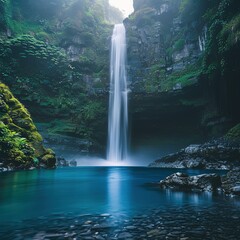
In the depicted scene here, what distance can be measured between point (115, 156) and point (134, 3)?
33.2 metres

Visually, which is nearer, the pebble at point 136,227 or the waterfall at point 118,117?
the pebble at point 136,227

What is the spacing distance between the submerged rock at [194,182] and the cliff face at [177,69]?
21045 mm

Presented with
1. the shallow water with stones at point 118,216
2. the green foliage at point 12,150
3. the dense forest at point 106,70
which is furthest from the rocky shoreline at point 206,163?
the green foliage at point 12,150

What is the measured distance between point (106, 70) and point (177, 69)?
12.5 meters

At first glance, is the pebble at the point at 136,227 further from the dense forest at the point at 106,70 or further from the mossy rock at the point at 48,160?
the dense forest at the point at 106,70

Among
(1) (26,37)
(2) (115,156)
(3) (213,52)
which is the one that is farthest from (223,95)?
(1) (26,37)

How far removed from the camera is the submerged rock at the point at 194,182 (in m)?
11.7

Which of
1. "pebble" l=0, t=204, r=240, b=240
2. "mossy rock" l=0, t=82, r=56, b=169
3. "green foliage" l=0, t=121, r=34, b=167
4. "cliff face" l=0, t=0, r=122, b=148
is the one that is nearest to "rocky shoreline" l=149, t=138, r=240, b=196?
"pebble" l=0, t=204, r=240, b=240

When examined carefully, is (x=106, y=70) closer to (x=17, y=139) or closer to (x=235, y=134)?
(x=17, y=139)

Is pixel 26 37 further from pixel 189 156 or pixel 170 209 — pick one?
pixel 170 209

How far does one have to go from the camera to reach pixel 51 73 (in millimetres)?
44969

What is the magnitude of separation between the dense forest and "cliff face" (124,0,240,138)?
148 mm

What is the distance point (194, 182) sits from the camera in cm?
1225

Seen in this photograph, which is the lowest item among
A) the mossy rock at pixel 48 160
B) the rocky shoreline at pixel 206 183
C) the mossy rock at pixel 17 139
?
the rocky shoreline at pixel 206 183
